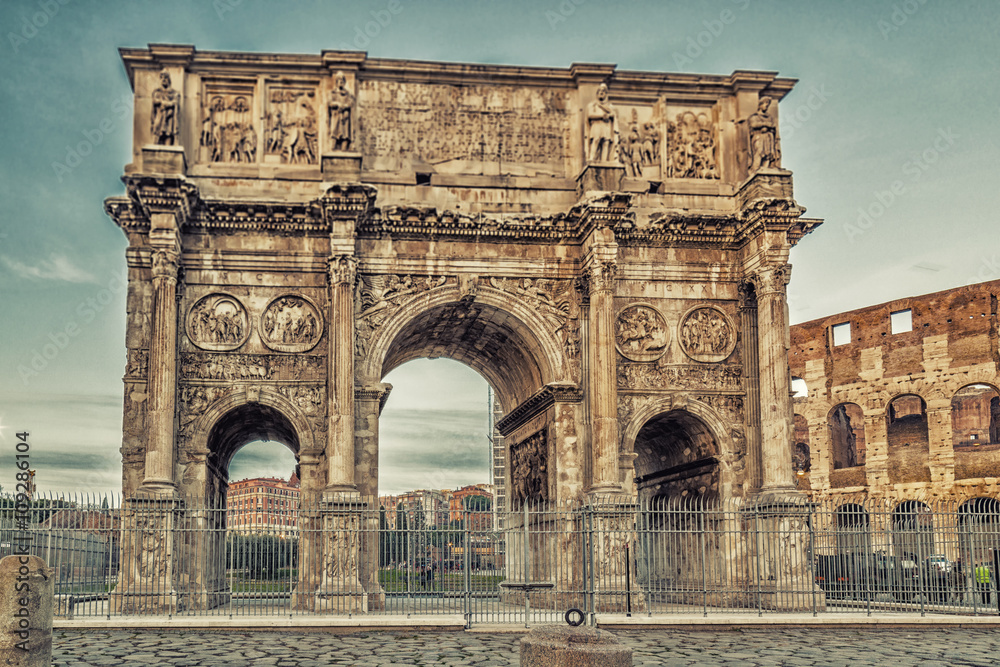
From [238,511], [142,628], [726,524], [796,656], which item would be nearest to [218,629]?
[142,628]

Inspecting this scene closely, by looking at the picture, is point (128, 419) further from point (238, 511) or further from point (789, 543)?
point (789, 543)

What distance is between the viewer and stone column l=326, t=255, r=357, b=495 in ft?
62.1

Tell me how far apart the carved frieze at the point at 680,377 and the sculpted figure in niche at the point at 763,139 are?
13.6ft

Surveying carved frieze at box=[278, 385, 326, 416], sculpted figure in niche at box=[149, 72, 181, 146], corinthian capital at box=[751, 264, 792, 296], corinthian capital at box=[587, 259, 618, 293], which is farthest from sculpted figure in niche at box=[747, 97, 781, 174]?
sculpted figure in niche at box=[149, 72, 181, 146]

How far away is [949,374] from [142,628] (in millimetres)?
28110

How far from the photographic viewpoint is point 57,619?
51.4 ft

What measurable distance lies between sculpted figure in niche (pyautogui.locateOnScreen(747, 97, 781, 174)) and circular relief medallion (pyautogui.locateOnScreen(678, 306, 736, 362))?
3.05m

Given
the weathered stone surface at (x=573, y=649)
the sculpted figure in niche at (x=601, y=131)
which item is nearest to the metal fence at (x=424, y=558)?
the sculpted figure in niche at (x=601, y=131)

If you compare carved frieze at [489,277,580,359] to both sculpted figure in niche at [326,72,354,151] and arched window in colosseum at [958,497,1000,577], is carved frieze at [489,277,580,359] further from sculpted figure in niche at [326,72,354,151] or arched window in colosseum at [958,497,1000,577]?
arched window in colosseum at [958,497,1000,577]

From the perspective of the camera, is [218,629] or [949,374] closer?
[218,629]

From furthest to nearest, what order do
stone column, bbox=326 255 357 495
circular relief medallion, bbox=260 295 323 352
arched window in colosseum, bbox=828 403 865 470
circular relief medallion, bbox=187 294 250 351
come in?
1. arched window in colosseum, bbox=828 403 865 470
2. circular relief medallion, bbox=260 295 323 352
3. circular relief medallion, bbox=187 294 250 351
4. stone column, bbox=326 255 357 495

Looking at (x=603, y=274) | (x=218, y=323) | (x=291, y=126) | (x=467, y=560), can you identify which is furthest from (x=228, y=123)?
(x=467, y=560)

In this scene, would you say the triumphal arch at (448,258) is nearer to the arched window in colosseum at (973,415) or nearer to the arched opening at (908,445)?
the arched opening at (908,445)

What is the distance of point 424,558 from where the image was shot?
57.7ft
